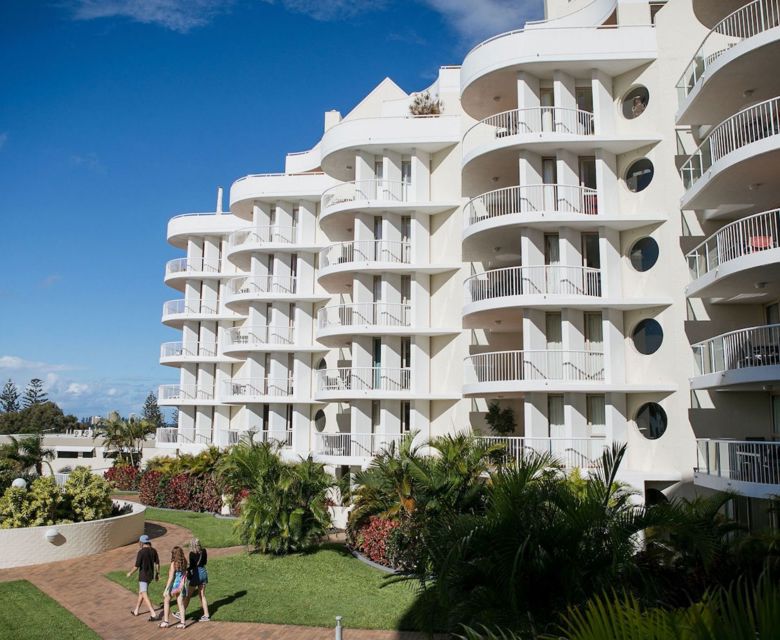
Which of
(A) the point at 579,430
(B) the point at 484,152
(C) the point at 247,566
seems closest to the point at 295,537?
(C) the point at 247,566

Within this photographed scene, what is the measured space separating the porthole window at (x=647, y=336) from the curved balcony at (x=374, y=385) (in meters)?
8.84

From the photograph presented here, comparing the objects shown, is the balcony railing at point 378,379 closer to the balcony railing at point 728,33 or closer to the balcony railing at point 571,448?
the balcony railing at point 571,448

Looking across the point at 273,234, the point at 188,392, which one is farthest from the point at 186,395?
the point at 273,234

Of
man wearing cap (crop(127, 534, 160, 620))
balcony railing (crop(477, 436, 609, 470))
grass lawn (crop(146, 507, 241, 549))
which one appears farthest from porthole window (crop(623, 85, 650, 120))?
man wearing cap (crop(127, 534, 160, 620))

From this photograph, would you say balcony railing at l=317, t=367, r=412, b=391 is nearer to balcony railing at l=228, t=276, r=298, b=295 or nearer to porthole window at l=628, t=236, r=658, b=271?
balcony railing at l=228, t=276, r=298, b=295

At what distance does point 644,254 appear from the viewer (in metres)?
22.1

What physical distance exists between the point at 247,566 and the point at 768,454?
12.9 m

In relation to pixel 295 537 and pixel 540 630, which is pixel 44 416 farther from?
pixel 540 630

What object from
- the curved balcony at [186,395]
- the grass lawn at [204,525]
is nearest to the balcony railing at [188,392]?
the curved balcony at [186,395]

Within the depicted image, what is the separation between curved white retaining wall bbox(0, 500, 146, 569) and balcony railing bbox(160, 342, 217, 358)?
67.6ft

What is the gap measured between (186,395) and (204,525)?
17.3 meters

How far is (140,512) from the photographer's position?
23.4m

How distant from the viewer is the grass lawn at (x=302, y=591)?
14227mm

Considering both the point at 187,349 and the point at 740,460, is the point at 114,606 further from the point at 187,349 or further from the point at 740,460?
the point at 187,349
